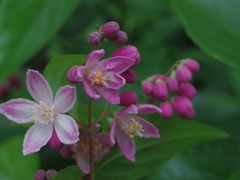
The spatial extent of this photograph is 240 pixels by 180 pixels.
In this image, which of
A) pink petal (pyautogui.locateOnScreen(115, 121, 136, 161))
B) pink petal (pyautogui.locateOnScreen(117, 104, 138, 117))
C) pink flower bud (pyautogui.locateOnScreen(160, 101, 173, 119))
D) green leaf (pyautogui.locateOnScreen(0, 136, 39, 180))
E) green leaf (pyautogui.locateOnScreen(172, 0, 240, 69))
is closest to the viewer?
pink petal (pyautogui.locateOnScreen(117, 104, 138, 117))

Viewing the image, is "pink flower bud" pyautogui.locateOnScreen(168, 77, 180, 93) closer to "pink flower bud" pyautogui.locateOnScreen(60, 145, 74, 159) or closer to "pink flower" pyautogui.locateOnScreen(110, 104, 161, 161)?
"pink flower" pyautogui.locateOnScreen(110, 104, 161, 161)

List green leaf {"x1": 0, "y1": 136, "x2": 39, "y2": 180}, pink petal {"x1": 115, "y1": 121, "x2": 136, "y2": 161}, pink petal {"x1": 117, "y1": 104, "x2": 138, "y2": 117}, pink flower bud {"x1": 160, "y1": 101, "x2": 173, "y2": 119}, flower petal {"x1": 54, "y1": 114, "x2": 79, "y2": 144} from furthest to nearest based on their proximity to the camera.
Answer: green leaf {"x1": 0, "y1": 136, "x2": 39, "y2": 180}
pink flower bud {"x1": 160, "y1": 101, "x2": 173, "y2": 119}
pink petal {"x1": 115, "y1": 121, "x2": 136, "y2": 161}
pink petal {"x1": 117, "y1": 104, "x2": 138, "y2": 117}
flower petal {"x1": 54, "y1": 114, "x2": 79, "y2": 144}

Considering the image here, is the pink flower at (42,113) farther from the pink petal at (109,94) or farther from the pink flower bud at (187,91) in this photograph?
the pink flower bud at (187,91)

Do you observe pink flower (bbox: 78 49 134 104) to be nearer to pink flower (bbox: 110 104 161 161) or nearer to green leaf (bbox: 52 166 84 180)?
pink flower (bbox: 110 104 161 161)

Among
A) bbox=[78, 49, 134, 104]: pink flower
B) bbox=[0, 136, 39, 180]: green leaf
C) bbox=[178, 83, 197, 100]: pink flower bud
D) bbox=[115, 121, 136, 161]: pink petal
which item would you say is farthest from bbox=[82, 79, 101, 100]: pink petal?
bbox=[0, 136, 39, 180]: green leaf

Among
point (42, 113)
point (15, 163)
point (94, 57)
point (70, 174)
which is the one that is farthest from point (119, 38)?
point (15, 163)

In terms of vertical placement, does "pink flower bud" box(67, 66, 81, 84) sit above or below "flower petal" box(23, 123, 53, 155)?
above

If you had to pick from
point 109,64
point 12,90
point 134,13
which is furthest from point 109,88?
point 134,13

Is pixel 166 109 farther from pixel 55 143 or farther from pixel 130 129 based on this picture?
pixel 55 143

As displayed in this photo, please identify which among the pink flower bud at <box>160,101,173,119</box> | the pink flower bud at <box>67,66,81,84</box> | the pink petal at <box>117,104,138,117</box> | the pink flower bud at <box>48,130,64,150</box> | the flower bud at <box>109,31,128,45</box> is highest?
the pink flower bud at <box>67,66,81,84</box>

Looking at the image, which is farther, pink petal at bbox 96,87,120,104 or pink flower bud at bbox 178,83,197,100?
pink flower bud at bbox 178,83,197,100
